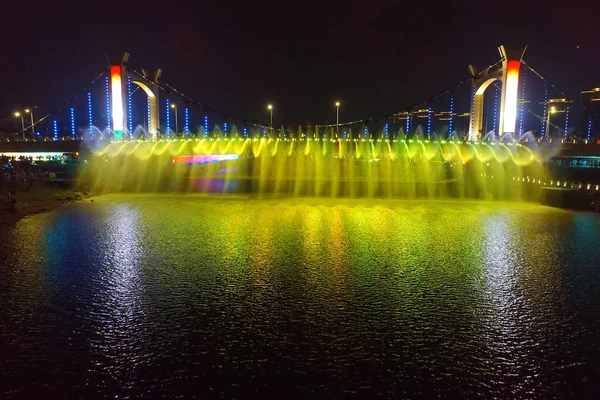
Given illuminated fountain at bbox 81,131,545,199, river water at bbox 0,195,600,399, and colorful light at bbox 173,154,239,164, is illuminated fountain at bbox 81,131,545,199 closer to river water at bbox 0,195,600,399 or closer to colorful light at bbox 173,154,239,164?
colorful light at bbox 173,154,239,164

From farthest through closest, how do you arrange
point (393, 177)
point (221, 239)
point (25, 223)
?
point (393, 177)
point (25, 223)
point (221, 239)

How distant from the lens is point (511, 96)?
160 feet

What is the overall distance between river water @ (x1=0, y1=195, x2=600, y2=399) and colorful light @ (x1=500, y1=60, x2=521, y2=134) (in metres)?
35.4

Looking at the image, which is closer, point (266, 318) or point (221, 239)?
point (266, 318)

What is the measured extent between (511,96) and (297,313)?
156 ft

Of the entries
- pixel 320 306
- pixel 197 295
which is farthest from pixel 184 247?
pixel 320 306

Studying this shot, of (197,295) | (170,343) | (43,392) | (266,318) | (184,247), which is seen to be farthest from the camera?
(184,247)

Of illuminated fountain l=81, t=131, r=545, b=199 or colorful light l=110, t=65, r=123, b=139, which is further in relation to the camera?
colorful light l=110, t=65, r=123, b=139

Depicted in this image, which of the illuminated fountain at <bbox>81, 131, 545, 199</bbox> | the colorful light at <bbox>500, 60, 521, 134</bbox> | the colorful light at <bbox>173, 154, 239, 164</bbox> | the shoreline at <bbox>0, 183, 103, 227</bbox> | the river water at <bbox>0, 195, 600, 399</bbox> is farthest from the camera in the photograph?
the colorful light at <bbox>173, 154, 239, 164</bbox>

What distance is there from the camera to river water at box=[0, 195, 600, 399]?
6051 millimetres

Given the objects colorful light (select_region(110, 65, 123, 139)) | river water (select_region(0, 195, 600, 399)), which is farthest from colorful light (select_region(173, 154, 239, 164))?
river water (select_region(0, 195, 600, 399))

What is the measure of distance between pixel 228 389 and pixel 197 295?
149 inches

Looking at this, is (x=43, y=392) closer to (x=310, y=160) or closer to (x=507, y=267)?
(x=507, y=267)

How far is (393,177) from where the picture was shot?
4559cm
